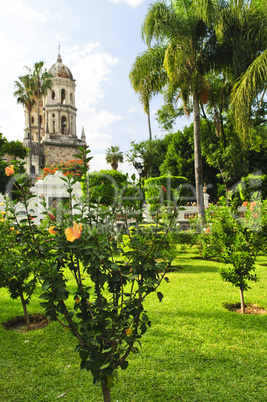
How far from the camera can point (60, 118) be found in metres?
47.7

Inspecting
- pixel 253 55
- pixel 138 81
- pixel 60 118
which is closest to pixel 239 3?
pixel 253 55

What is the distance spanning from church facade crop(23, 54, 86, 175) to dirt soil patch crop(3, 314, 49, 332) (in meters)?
41.1

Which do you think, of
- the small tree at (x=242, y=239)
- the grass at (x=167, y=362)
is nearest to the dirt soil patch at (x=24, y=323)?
the grass at (x=167, y=362)

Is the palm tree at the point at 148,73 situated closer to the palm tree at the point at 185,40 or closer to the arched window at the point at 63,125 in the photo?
the palm tree at the point at 185,40

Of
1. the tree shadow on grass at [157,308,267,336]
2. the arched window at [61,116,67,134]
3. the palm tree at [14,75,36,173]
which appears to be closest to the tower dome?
the arched window at [61,116,67,134]

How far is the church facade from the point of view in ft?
147

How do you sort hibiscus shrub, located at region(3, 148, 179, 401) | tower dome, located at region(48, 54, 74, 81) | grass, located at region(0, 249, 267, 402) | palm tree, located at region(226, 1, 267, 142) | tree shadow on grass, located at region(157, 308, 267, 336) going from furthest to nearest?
tower dome, located at region(48, 54, 74, 81), palm tree, located at region(226, 1, 267, 142), tree shadow on grass, located at region(157, 308, 267, 336), grass, located at region(0, 249, 267, 402), hibiscus shrub, located at region(3, 148, 179, 401)

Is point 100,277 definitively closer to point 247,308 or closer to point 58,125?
point 247,308

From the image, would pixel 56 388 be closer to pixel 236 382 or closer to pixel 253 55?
pixel 236 382

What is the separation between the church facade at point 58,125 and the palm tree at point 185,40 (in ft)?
110

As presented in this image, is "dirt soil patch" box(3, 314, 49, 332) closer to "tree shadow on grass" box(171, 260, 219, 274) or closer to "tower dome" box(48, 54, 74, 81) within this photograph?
"tree shadow on grass" box(171, 260, 219, 274)

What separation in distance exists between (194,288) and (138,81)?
10885mm

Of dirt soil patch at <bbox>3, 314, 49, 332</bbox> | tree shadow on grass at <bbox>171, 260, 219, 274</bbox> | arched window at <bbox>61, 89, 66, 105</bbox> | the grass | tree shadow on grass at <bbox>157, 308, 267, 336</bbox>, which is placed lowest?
dirt soil patch at <bbox>3, 314, 49, 332</bbox>

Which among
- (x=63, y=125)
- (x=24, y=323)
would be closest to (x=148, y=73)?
(x=24, y=323)
